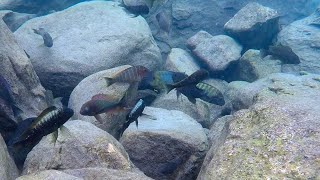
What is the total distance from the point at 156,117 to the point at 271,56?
5290mm

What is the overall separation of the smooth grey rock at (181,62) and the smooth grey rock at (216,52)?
32cm

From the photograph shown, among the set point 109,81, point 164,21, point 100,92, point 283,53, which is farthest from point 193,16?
point 100,92

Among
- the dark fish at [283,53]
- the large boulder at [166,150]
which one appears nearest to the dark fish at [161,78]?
the large boulder at [166,150]

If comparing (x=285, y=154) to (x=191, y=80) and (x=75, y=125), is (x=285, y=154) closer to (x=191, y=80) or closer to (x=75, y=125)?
(x=191, y=80)

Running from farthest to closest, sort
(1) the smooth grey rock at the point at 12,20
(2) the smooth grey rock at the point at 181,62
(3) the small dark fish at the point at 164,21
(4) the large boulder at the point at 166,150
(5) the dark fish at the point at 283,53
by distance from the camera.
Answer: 1. (1) the smooth grey rock at the point at 12,20
2. (3) the small dark fish at the point at 164,21
3. (5) the dark fish at the point at 283,53
4. (2) the smooth grey rock at the point at 181,62
5. (4) the large boulder at the point at 166,150

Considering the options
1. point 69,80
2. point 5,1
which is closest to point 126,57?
point 69,80

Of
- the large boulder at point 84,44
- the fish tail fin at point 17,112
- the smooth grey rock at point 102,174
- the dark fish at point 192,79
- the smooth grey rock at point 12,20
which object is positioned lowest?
the smooth grey rock at point 12,20

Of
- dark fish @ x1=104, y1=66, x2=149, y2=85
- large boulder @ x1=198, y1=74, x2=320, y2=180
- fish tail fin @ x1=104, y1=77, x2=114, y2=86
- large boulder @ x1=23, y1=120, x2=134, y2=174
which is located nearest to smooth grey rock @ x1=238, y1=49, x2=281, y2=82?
dark fish @ x1=104, y1=66, x2=149, y2=85

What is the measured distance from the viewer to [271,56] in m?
9.34

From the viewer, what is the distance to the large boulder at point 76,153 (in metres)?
3.66

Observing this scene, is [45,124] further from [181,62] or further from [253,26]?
[253,26]

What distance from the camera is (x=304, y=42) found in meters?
10.9

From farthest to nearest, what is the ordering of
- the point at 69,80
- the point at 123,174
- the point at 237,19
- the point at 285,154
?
the point at 237,19 < the point at 69,80 < the point at 123,174 < the point at 285,154

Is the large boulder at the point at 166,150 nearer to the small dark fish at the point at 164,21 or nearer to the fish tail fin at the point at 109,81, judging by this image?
the fish tail fin at the point at 109,81
